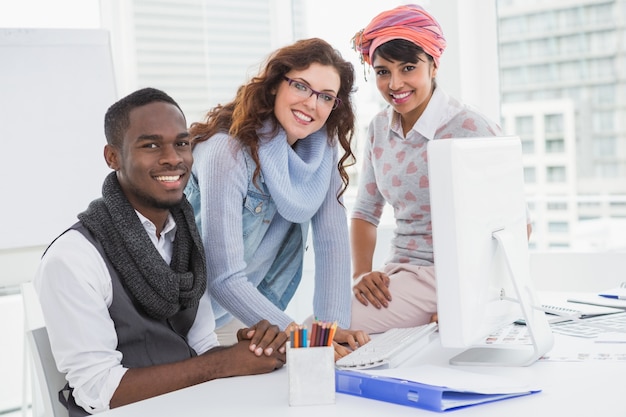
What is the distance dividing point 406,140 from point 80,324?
3.75 feet

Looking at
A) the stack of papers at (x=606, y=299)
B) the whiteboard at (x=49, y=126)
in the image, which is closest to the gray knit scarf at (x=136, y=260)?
the stack of papers at (x=606, y=299)

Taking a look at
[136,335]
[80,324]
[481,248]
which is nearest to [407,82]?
[481,248]

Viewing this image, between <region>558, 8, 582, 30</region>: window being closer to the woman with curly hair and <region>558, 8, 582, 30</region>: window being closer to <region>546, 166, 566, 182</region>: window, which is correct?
<region>546, 166, 566, 182</region>: window

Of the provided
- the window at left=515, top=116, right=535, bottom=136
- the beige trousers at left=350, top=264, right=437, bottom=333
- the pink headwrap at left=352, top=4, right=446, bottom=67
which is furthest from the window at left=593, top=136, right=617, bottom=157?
the beige trousers at left=350, top=264, right=437, bottom=333

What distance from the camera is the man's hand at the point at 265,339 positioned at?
148 centimetres

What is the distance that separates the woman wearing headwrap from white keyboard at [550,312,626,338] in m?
0.37

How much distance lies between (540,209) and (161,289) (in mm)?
2006

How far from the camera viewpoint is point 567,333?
1.67 metres

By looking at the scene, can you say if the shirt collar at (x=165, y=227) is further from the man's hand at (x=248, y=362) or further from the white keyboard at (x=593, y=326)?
the white keyboard at (x=593, y=326)

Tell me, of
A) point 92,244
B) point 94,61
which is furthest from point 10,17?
point 92,244

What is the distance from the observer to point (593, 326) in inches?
67.6

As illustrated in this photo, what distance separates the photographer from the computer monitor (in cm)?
126

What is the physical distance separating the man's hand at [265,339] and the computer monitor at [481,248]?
33cm

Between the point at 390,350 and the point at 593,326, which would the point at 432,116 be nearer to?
the point at 593,326
